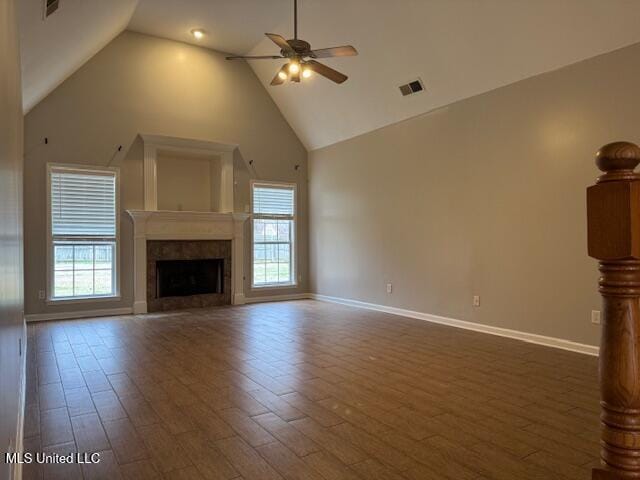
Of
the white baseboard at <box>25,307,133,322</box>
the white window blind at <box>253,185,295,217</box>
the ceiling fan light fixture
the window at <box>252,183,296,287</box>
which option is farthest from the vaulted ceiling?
the white baseboard at <box>25,307,133,322</box>

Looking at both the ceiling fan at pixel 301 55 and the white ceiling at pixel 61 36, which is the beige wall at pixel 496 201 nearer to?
the ceiling fan at pixel 301 55

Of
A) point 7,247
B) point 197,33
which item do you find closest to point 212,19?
point 197,33

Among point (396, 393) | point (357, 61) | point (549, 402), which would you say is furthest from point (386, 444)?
point (357, 61)

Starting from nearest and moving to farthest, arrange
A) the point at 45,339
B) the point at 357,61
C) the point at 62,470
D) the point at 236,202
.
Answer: the point at 62,470 → the point at 45,339 → the point at 357,61 → the point at 236,202

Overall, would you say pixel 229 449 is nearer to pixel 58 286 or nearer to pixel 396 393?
pixel 396 393

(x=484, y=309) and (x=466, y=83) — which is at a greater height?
(x=466, y=83)

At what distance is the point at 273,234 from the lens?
8250mm

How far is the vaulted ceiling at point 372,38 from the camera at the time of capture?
3.97m

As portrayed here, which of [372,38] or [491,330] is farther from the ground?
[372,38]

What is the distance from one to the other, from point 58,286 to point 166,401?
14.1 ft

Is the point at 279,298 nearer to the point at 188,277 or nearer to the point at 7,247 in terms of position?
the point at 188,277

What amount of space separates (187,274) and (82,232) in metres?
1.79

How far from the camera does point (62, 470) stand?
6.95 feet

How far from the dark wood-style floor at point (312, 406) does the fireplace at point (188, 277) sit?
7.30 feet
